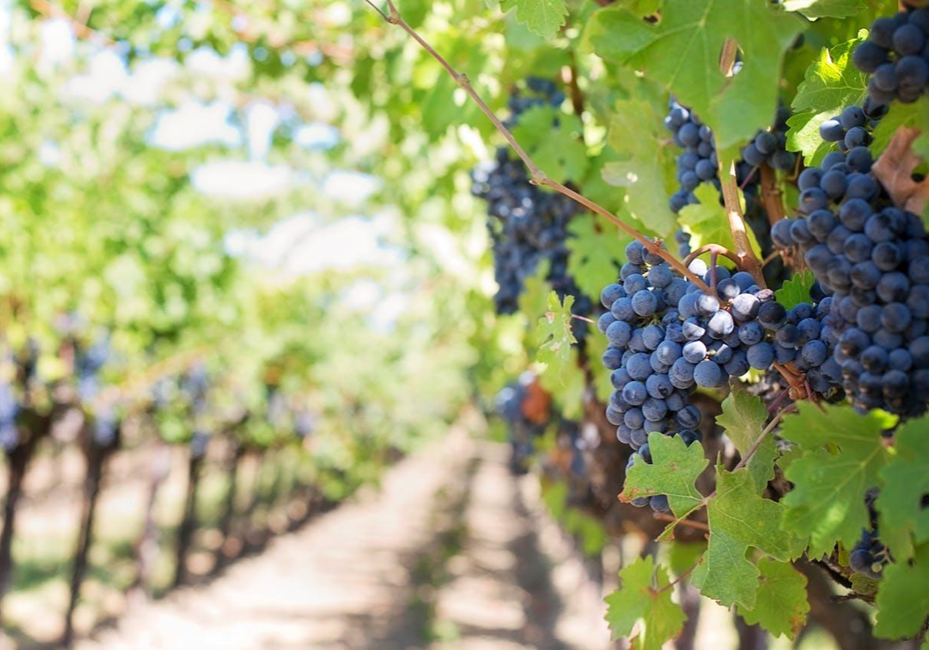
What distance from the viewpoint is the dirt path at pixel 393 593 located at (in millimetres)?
11422

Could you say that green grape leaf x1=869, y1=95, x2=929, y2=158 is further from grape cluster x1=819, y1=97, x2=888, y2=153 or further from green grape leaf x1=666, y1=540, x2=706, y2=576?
green grape leaf x1=666, y1=540, x2=706, y2=576

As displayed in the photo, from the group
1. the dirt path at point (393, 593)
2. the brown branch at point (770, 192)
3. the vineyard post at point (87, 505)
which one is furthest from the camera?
the dirt path at point (393, 593)

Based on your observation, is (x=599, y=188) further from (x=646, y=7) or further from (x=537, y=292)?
(x=646, y=7)

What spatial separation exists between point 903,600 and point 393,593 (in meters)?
14.6

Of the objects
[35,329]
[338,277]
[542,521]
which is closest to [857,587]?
[35,329]

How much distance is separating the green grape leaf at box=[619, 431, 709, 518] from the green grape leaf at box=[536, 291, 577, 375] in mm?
267

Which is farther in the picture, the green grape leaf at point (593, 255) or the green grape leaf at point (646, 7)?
the green grape leaf at point (593, 255)

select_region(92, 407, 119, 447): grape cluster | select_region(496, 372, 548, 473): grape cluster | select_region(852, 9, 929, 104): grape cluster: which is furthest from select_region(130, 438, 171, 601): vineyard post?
select_region(852, 9, 929, 104): grape cluster

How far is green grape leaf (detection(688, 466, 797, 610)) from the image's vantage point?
1299 millimetres

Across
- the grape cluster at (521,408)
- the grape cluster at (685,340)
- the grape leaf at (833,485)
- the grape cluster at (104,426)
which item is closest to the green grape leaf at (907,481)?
the grape leaf at (833,485)

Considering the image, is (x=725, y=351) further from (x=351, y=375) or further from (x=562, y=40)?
(x=351, y=375)

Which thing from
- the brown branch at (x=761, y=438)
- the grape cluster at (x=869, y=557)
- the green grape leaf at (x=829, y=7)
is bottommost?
the grape cluster at (x=869, y=557)

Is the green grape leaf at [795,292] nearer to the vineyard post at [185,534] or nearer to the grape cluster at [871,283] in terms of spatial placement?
the grape cluster at [871,283]

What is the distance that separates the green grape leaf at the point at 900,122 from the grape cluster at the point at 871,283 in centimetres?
7
